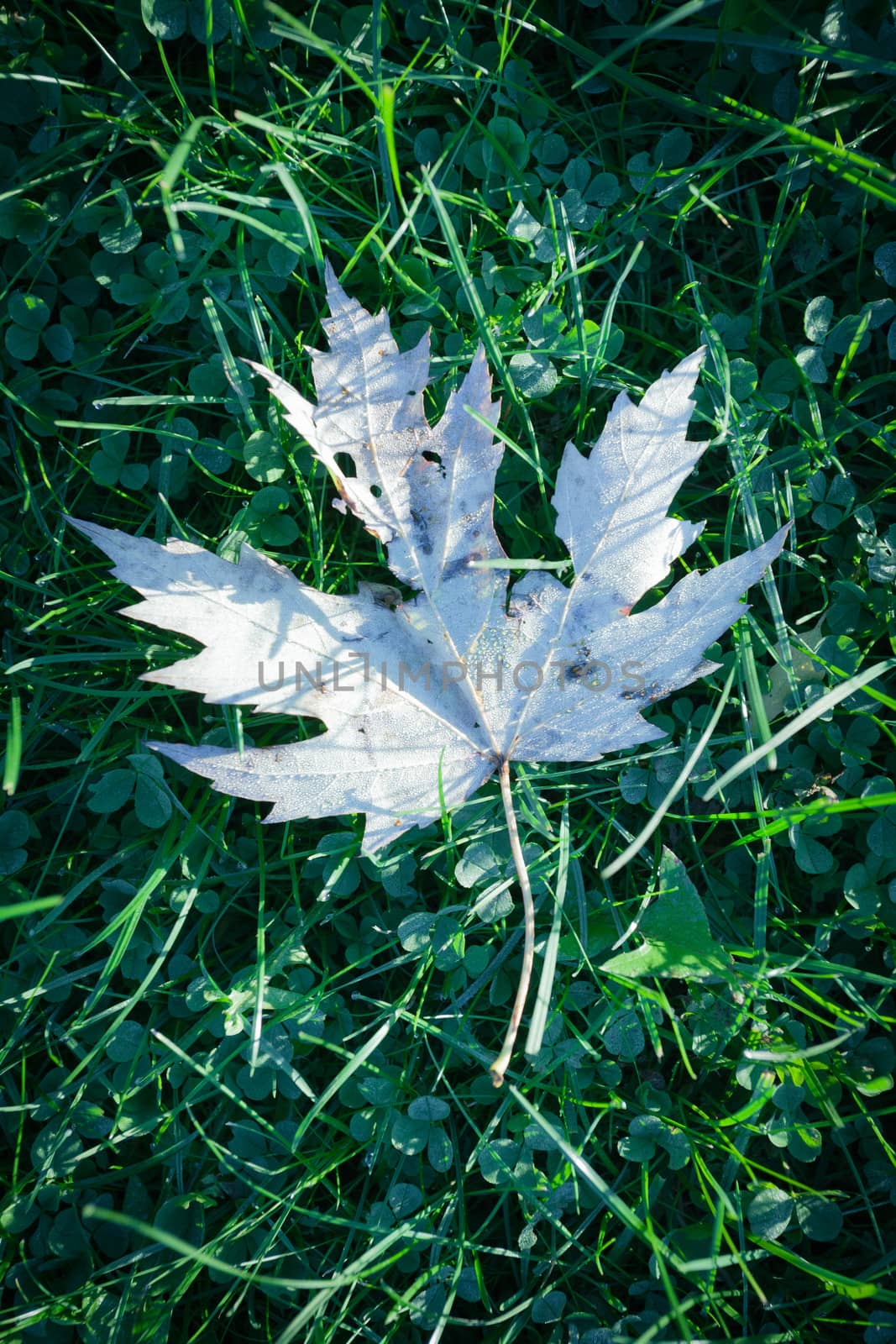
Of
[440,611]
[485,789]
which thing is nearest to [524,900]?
[485,789]

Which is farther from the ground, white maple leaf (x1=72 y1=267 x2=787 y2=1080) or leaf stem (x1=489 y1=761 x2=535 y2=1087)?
white maple leaf (x1=72 y1=267 x2=787 y2=1080)

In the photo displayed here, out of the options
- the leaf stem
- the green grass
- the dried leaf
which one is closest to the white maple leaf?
the dried leaf

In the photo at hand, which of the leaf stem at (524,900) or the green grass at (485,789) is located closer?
the leaf stem at (524,900)

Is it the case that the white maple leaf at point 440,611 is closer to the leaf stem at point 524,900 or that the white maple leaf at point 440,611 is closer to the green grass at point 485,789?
the leaf stem at point 524,900

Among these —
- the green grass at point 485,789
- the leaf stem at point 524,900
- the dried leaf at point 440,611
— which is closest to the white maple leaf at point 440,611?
the dried leaf at point 440,611

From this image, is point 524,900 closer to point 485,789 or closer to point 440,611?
point 485,789

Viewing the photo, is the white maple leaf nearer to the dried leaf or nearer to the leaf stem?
the dried leaf

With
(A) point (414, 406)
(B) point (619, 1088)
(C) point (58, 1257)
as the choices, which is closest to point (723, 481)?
(A) point (414, 406)
